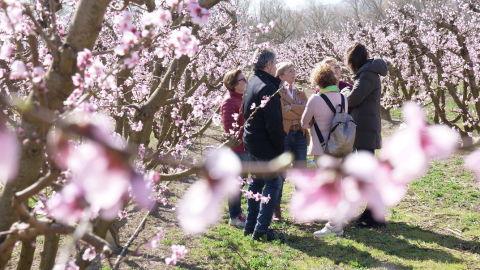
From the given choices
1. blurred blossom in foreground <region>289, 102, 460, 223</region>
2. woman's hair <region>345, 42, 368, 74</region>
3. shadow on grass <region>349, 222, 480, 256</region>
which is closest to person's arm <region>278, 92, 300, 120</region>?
woman's hair <region>345, 42, 368, 74</region>

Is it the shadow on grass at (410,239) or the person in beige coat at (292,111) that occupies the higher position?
the person in beige coat at (292,111)

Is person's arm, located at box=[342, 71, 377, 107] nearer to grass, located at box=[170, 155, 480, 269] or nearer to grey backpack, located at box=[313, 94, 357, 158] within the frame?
grey backpack, located at box=[313, 94, 357, 158]

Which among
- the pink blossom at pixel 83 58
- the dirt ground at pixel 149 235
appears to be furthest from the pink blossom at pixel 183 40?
the dirt ground at pixel 149 235

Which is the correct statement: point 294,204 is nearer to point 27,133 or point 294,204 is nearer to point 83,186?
point 83,186

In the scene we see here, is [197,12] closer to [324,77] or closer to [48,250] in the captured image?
[48,250]

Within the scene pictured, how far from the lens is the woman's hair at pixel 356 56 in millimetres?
4223

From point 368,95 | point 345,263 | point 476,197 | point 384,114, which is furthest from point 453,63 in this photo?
point 345,263

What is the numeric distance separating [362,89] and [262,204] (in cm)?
177

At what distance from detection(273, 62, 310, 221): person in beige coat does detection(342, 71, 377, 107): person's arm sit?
609 mm

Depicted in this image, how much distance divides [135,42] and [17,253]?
3.86 metres

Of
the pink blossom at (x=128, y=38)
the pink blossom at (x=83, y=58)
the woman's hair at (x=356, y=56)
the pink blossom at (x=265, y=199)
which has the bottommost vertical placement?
the pink blossom at (x=265, y=199)

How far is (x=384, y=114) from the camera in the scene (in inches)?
481

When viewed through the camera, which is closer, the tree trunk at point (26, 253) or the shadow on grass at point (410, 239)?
the tree trunk at point (26, 253)

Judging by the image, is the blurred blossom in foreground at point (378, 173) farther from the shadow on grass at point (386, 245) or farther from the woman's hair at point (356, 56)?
the woman's hair at point (356, 56)
